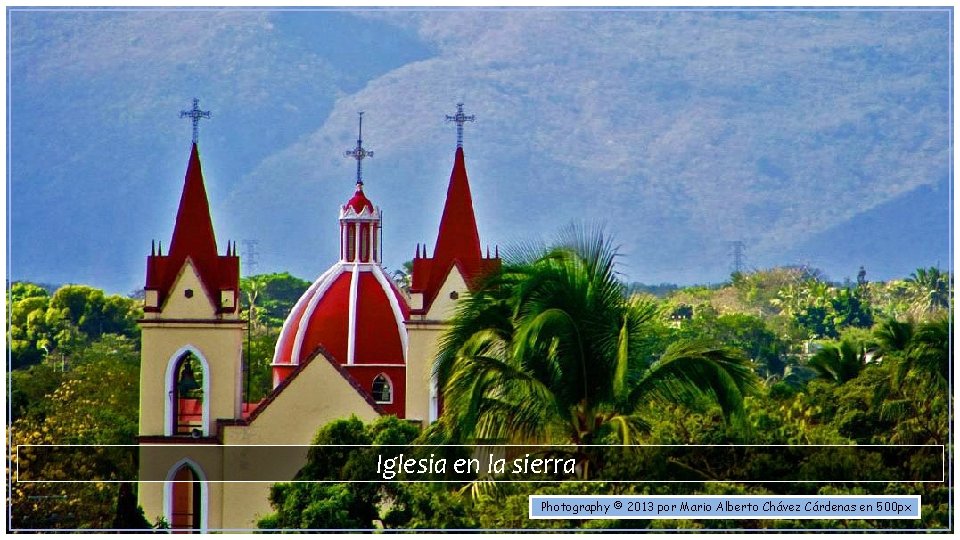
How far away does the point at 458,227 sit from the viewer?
107ft

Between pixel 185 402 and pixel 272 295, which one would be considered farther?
pixel 272 295

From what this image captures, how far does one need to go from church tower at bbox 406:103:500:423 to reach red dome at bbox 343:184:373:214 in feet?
4.88

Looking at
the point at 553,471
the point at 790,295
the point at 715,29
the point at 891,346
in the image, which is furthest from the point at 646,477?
the point at 790,295

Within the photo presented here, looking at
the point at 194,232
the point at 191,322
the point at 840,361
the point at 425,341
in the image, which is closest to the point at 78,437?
the point at 191,322

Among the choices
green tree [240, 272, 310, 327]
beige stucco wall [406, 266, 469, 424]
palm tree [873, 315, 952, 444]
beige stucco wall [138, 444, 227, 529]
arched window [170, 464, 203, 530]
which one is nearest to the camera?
palm tree [873, 315, 952, 444]

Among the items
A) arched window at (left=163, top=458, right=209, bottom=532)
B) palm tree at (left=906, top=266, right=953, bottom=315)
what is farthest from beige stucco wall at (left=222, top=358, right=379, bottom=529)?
palm tree at (left=906, top=266, right=953, bottom=315)

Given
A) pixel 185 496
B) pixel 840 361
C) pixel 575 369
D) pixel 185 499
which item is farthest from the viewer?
pixel 840 361

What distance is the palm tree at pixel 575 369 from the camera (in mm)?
24328

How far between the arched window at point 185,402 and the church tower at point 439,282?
3.04 meters

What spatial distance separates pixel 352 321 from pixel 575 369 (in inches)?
402

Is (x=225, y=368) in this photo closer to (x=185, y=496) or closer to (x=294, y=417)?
(x=294, y=417)

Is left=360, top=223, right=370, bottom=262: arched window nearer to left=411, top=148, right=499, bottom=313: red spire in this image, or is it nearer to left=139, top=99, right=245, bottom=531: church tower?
left=411, top=148, right=499, bottom=313: red spire

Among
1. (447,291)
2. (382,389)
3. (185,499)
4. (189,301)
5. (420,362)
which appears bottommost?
(185,499)

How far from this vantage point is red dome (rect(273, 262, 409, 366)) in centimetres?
3412
